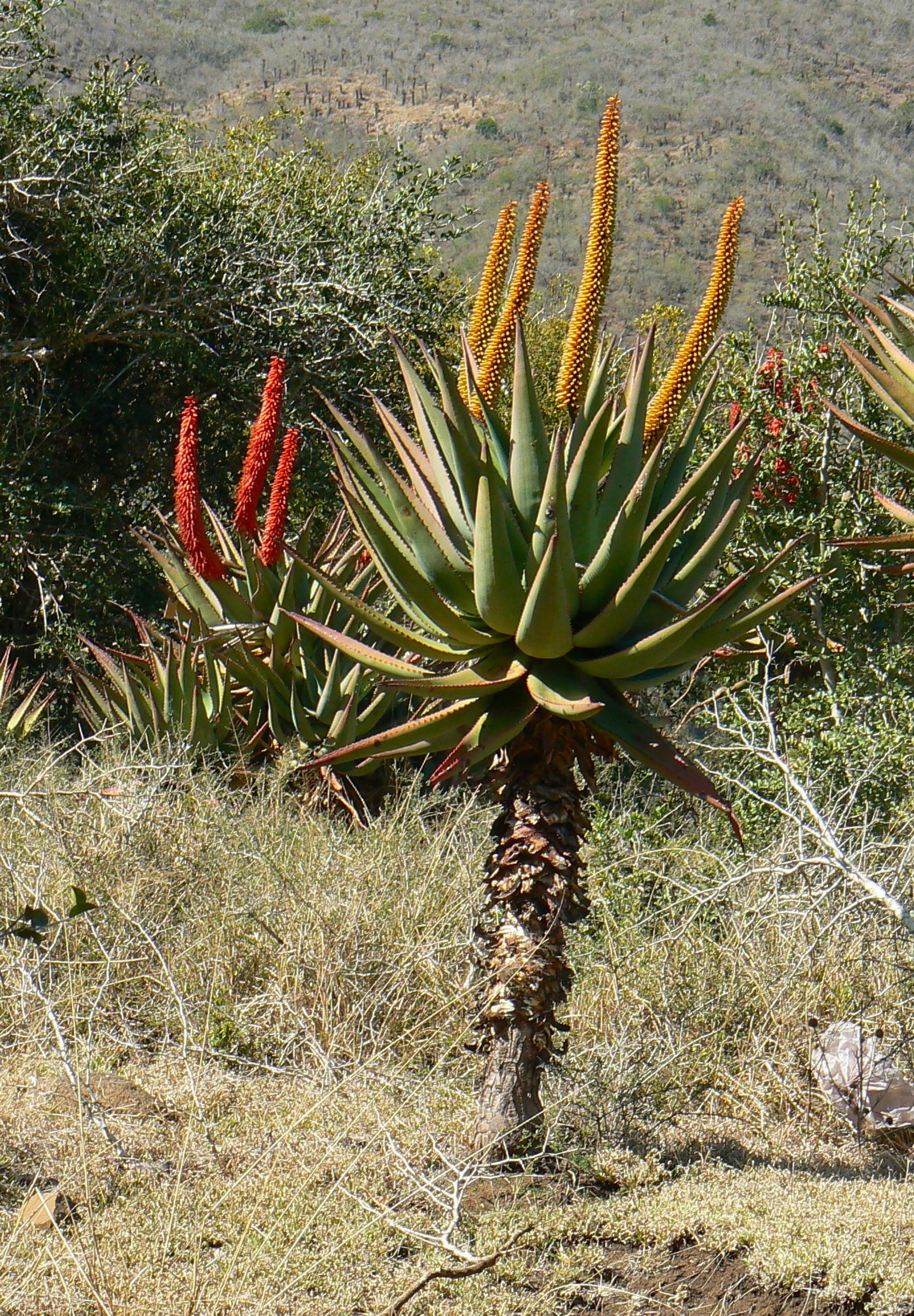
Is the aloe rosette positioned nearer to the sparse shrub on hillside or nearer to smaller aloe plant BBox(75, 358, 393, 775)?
smaller aloe plant BBox(75, 358, 393, 775)

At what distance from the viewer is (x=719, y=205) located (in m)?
46.0

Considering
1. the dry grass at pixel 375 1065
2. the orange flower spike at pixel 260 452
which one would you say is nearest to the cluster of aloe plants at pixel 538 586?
the dry grass at pixel 375 1065

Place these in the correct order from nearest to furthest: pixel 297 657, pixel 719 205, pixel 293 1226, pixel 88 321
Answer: pixel 293 1226 < pixel 297 657 < pixel 88 321 < pixel 719 205

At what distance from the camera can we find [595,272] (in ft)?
11.8

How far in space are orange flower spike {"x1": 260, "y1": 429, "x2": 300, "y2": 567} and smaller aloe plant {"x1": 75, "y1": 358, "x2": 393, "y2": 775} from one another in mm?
22

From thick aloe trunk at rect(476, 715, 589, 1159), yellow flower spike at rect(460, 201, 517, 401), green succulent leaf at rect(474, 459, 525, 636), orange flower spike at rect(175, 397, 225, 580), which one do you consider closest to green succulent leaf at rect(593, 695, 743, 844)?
thick aloe trunk at rect(476, 715, 589, 1159)

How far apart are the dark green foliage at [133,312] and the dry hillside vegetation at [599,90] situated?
90.0ft

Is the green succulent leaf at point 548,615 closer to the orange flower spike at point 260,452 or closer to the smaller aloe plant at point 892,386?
the smaller aloe plant at point 892,386

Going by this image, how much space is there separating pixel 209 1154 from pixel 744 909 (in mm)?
2011

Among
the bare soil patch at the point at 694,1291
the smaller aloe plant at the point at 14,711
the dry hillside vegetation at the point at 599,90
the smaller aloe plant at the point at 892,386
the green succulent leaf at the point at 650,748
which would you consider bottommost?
the smaller aloe plant at the point at 14,711

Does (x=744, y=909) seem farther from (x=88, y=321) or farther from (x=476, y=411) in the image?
(x=88, y=321)

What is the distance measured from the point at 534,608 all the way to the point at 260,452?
291 cm

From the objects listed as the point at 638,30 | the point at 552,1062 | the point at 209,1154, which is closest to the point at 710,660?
→ the point at 552,1062

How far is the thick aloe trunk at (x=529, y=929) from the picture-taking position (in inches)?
132
